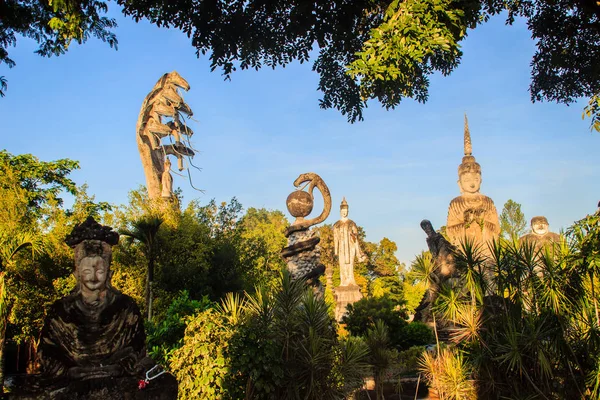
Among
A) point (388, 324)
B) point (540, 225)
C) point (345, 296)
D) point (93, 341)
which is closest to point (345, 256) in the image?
point (345, 296)

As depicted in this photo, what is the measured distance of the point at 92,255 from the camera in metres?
5.44

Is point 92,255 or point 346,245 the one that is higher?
point 346,245

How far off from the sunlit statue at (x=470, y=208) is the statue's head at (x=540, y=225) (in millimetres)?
1154

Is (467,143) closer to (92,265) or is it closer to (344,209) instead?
(344,209)

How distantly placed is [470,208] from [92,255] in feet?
47.5

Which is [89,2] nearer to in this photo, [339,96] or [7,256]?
[7,256]

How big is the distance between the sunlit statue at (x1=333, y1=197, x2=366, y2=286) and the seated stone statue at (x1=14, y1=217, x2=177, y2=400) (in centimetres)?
1879

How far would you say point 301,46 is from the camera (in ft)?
41.6

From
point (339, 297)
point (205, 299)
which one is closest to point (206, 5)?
point (205, 299)

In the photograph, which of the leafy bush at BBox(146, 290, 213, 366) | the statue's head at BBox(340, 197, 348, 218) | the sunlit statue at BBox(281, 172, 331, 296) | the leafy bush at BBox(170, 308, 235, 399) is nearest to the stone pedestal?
the statue's head at BBox(340, 197, 348, 218)

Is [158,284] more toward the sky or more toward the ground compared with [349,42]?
more toward the ground

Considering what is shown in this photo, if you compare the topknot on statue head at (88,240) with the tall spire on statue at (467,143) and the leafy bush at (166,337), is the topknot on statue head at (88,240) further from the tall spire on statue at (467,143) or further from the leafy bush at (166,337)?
the tall spire on statue at (467,143)

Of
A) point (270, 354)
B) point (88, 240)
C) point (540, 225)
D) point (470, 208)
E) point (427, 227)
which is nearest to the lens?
point (88, 240)

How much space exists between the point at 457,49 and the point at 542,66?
474cm
